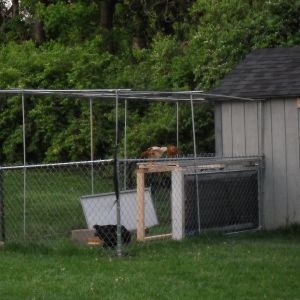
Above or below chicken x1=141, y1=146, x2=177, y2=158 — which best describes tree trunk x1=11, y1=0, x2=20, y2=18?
above

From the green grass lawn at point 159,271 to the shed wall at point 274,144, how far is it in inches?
62.7

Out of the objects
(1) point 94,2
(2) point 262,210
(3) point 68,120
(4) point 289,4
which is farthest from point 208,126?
(1) point 94,2

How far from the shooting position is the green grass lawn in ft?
31.0

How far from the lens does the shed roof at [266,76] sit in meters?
14.8

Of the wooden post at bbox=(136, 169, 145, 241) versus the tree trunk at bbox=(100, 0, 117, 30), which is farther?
the tree trunk at bbox=(100, 0, 117, 30)

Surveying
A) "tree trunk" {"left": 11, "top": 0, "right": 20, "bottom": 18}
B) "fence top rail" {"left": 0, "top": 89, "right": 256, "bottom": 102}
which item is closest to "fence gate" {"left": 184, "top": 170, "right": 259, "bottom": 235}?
"fence top rail" {"left": 0, "top": 89, "right": 256, "bottom": 102}

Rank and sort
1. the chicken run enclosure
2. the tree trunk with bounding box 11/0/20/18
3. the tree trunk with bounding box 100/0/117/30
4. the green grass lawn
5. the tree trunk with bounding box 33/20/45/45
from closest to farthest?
the green grass lawn
the chicken run enclosure
the tree trunk with bounding box 100/0/117/30
the tree trunk with bounding box 33/20/45/45
the tree trunk with bounding box 11/0/20/18

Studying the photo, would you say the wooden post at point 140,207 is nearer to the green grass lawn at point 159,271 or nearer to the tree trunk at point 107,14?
the green grass lawn at point 159,271

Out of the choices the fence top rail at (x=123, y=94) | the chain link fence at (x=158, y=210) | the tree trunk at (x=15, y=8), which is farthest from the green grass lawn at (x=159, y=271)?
the tree trunk at (x=15, y=8)

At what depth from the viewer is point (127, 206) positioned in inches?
535

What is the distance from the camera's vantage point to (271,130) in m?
14.8

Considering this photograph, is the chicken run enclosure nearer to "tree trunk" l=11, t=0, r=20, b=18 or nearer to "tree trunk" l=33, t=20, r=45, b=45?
"tree trunk" l=33, t=20, r=45, b=45

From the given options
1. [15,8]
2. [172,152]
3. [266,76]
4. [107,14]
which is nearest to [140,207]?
[266,76]

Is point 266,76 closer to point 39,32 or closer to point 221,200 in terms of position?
point 221,200
